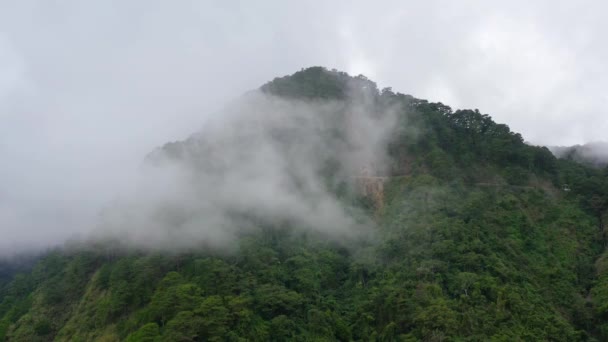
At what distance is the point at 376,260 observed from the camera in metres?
47.9

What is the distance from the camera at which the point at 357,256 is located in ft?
165

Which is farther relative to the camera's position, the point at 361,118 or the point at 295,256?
the point at 361,118

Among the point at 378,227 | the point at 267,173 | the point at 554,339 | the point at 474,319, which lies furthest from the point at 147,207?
the point at 554,339

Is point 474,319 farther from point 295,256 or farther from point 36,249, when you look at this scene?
point 36,249

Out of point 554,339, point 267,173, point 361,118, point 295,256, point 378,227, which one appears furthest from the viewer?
point 361,118

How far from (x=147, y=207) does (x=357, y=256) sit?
28.2 meters

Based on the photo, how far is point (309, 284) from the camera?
4484 centimetres

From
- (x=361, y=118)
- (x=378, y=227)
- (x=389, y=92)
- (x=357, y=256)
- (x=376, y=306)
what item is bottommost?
(x=376, y=306)

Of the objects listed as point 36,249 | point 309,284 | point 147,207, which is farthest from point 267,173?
point 36,249

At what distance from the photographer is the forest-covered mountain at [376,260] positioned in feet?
127

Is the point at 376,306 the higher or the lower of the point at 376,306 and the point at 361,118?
the lower

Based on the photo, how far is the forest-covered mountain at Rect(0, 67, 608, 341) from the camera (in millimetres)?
38594

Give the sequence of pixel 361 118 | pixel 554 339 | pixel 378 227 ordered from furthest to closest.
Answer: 1. pixel 361 118
2. pixel 378 227
3. pixel 554 339

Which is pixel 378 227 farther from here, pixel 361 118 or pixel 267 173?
pixel 361 118
